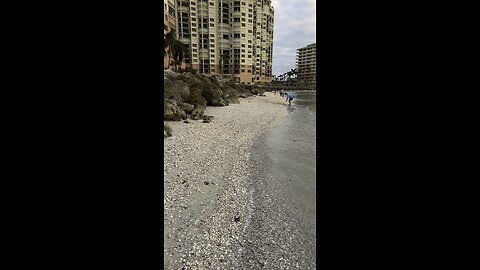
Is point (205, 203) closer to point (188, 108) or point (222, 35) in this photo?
point (188, 108)

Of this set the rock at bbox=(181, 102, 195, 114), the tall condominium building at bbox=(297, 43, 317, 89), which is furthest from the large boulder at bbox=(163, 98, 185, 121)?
the tall condominium building at bbox=(297, 43, 317, 89)

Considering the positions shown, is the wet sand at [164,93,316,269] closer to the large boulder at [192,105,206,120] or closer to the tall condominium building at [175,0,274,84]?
the large boulder at [192,105,206,120]

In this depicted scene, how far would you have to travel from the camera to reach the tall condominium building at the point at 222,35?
84062 mm

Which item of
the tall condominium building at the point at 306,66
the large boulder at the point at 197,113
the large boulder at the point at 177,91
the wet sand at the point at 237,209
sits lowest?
the wet sand at the point at 237,209

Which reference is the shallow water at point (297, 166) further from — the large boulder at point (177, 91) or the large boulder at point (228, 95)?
the large boulder at point (228, 95)

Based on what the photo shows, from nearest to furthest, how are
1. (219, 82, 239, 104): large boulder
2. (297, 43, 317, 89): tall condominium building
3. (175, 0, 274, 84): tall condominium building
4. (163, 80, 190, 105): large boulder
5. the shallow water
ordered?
the shallow water → (163, 80, 190, 105): large boulder → (219, 82, 239, 104): large boulder → (175, 0, 274, 84): tall condominium building → (297, 43, 317, 89): tall condominium building

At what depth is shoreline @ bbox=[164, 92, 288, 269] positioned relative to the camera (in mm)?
3695

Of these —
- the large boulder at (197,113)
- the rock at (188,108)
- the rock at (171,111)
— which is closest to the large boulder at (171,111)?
the rock at (171,111)

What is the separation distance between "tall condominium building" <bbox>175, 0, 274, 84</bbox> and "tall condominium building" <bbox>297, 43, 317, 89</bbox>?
27.7m

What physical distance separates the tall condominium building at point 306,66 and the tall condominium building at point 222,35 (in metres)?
27.7
